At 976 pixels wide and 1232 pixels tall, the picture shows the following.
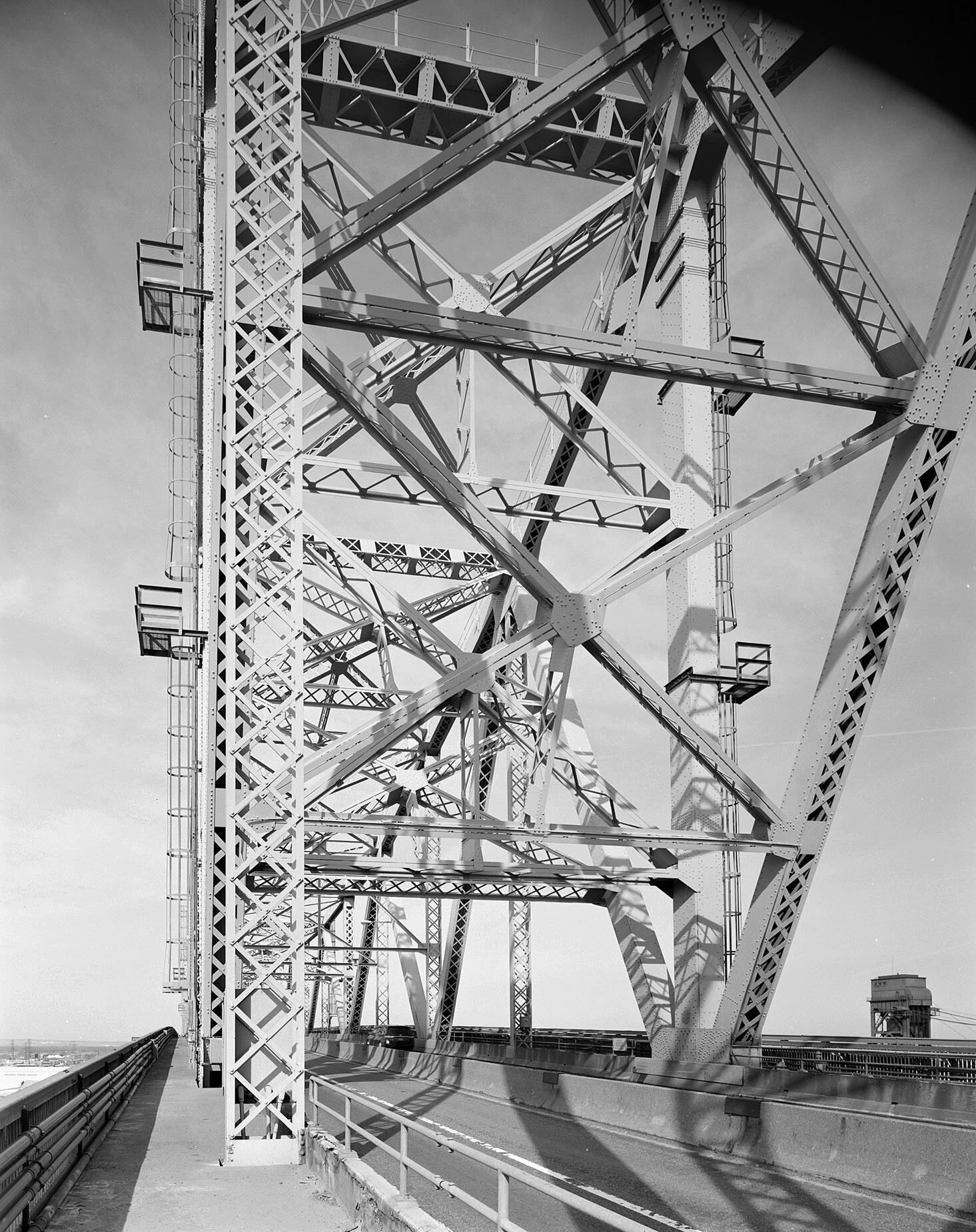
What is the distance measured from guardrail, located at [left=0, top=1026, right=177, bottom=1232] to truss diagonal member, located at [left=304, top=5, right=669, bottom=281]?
8.92 metres

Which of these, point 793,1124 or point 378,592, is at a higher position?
point 378,592

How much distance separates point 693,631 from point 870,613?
5652 mm

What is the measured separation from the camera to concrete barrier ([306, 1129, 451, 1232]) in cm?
730

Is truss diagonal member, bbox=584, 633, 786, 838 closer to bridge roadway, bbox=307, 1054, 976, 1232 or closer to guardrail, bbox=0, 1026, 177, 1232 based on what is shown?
bridge roadway, bbox=307, 1054, 976, 1232

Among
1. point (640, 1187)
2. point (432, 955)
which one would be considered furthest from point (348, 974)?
point (640, 1187)

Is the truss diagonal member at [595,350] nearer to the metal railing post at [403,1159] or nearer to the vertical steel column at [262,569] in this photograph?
the vertical steel column at [262,569]

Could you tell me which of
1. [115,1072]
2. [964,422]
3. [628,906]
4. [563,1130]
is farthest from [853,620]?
[115,1072]

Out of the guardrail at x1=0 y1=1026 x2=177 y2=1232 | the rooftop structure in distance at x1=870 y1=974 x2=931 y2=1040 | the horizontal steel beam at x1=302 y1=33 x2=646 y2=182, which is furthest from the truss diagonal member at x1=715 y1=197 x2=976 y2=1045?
the rooftop structure in distance at x1=870 y1=974 x2=931 y2=1040

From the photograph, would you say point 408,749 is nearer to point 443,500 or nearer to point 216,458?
point 443,500

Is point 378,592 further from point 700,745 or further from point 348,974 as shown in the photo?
point 348,974

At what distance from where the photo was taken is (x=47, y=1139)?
9.48 meters

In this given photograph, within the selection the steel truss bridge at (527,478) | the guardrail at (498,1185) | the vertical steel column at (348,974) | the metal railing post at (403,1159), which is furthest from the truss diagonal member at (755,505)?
the vertical steel column at (348,974)

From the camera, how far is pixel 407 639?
2338 cm

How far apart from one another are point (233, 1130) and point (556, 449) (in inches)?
663
